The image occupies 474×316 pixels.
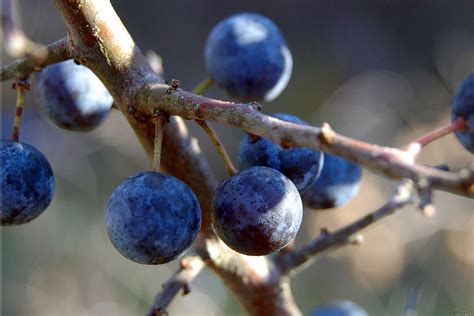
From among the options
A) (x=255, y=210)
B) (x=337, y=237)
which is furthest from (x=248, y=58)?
(x=255, y=210)

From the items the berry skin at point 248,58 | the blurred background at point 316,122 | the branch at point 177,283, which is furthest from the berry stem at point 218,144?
the blurred background at point 316,122

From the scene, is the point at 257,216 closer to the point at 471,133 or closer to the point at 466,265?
the point at 471,133

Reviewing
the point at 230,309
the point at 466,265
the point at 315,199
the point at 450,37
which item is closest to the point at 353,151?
the point at 315,199

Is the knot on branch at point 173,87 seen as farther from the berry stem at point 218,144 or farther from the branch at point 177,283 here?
the branch at point 177,283

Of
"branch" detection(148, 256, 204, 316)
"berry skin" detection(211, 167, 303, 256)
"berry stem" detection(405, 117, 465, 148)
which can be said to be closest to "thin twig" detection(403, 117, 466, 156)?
"berry stem" detection(405, 117, 465, 148)

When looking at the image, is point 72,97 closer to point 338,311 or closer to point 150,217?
point 150,217
